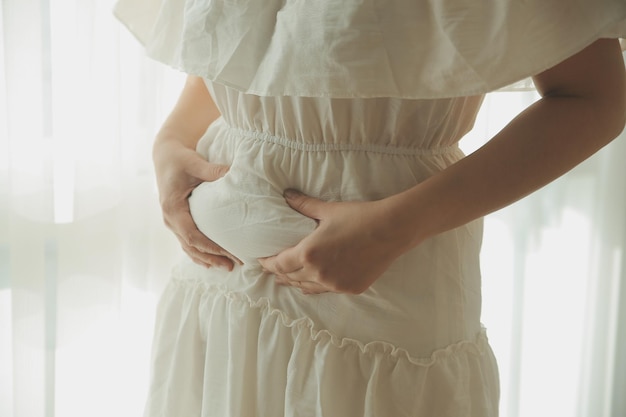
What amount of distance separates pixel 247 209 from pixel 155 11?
1.35 ft

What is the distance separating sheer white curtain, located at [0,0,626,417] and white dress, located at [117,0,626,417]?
54 cm

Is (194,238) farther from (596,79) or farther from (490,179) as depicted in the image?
(596,79)

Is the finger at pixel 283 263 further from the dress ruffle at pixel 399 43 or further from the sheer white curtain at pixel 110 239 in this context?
the sheer white curtain at pixel 110 239

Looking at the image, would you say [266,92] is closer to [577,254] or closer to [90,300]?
[90,300]

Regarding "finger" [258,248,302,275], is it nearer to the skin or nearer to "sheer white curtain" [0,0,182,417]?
the skin

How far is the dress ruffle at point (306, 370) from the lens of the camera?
2.31ft

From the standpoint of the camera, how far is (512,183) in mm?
636

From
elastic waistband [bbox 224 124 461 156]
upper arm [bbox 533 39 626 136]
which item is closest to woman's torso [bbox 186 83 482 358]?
elastic waistband [bbox 224 124 461 156]

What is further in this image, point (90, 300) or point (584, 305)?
point (584, 305)

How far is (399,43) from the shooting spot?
0.64 metres

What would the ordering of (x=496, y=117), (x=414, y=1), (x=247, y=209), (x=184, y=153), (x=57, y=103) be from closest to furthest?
1. (x=414, y=1)
2. (x=247, y=209)
3. (x=184, y=153)
4. (x=57, y=103)
5. (x=496, y=117)

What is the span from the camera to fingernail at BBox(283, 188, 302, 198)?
73 centimetres

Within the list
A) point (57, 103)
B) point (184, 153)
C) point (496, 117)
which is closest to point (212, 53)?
point (184, 153)

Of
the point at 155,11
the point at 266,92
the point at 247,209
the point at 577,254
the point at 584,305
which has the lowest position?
the point at 584,305
